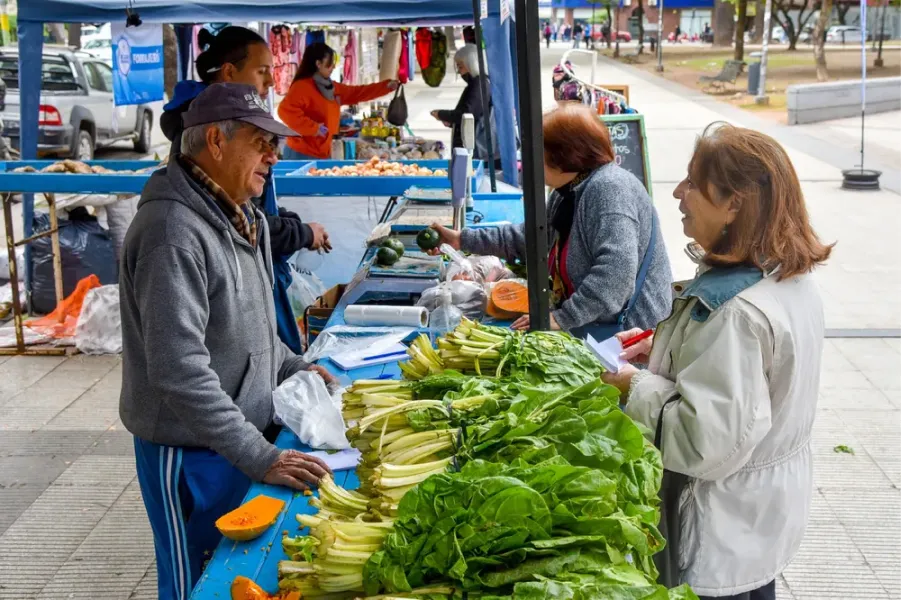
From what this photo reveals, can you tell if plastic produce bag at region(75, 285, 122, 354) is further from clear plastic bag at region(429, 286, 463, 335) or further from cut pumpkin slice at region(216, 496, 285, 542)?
cut pumpkin slice at region(216, 496, 285, 542)

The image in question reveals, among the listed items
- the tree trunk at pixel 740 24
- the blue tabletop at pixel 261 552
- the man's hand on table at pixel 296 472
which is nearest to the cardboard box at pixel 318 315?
the blue tabletop at pixel 261 552

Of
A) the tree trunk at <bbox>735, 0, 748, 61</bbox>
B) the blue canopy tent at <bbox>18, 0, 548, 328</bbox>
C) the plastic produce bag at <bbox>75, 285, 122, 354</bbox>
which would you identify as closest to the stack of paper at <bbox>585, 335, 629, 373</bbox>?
the blue canopy tent at <bbox>18, 0, 548, 328</bbox>

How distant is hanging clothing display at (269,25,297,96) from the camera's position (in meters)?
12.4

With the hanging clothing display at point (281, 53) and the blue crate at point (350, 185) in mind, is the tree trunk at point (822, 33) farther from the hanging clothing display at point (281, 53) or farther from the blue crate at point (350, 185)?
the blue crate at point (350, 185)

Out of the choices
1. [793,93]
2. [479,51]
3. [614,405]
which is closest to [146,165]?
[479,51]

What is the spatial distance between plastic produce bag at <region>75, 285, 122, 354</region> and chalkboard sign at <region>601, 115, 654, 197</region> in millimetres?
4187

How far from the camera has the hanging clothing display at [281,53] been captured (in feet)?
40.8

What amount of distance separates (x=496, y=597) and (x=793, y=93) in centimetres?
2171

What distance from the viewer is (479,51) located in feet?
24.1

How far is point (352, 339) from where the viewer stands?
374cm

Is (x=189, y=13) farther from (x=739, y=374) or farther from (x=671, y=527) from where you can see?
(x=739, y=374)

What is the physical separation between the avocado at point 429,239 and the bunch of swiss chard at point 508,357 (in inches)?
62.8

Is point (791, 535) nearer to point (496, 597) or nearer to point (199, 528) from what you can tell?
point (496, 597)

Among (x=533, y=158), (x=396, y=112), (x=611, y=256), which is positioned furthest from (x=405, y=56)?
(x=533, y=158)
